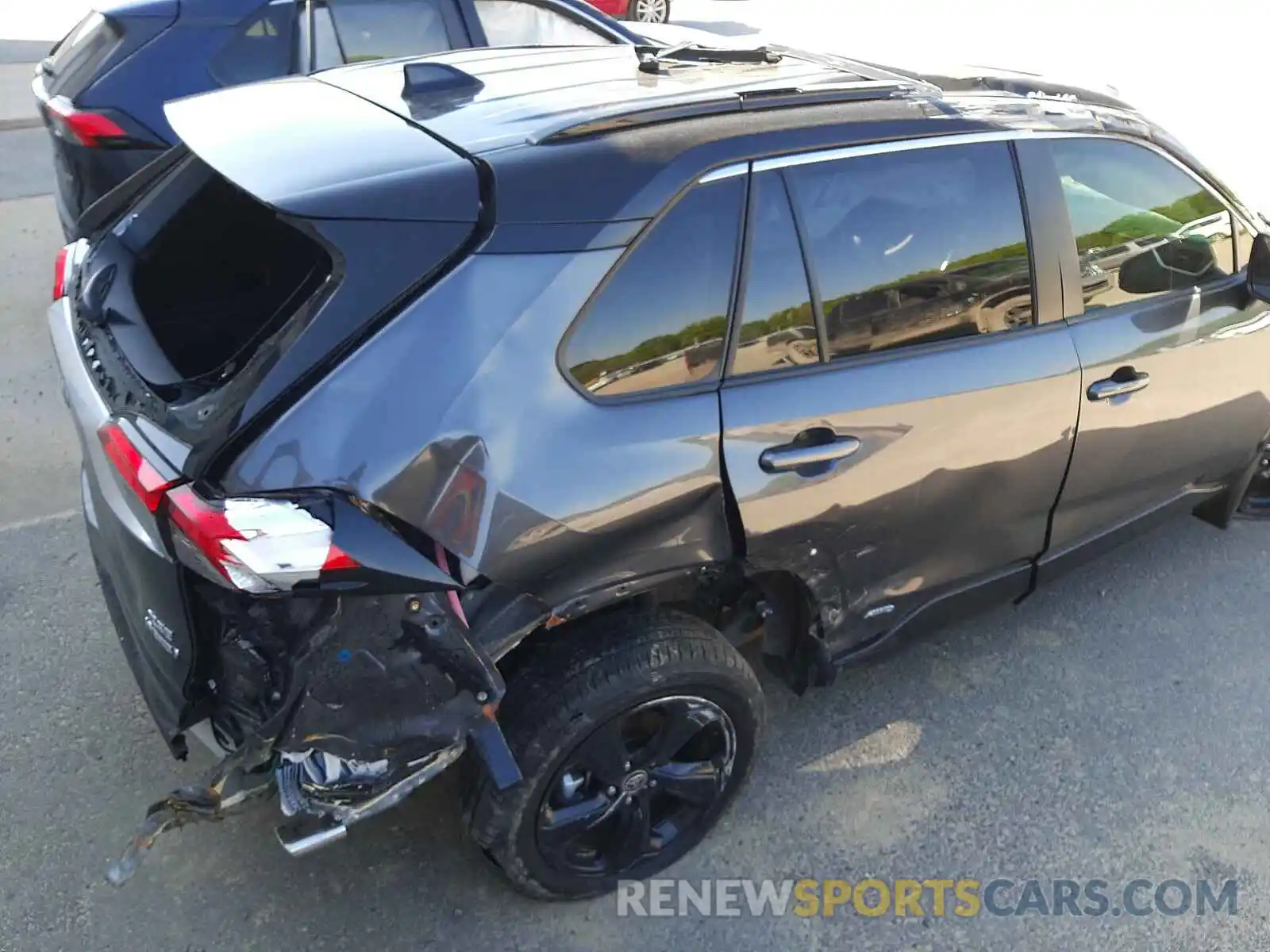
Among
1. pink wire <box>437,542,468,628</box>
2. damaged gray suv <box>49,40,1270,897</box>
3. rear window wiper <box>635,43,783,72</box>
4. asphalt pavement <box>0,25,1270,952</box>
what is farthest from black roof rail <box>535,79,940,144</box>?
asphalt pavement <box>0,25,1270,952</box>

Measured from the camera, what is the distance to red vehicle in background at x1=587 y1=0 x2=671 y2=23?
12.4 meters

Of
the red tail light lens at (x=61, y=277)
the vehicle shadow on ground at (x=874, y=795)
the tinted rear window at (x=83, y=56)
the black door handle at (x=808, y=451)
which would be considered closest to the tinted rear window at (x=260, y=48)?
the tinted rear window at (x=83, y=56)

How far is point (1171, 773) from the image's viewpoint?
309cm

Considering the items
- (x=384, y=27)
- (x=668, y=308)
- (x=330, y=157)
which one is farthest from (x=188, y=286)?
(x=384, y=27)

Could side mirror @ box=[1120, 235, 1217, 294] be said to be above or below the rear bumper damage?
above

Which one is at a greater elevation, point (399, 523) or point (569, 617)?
point (399, 523)

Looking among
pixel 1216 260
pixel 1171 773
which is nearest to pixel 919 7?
pixel 1216 260

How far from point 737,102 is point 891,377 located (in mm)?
760

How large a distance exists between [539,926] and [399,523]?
1.18 m

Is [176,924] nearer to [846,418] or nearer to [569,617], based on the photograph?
[569,617]

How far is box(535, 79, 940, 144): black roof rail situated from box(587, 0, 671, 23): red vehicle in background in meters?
10.3

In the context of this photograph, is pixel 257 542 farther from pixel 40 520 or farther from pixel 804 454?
pixel 40 520

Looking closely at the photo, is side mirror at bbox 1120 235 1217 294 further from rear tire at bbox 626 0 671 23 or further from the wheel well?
rear tire at bbox 626 0 671 23

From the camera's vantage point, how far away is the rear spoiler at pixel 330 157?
2.11m
